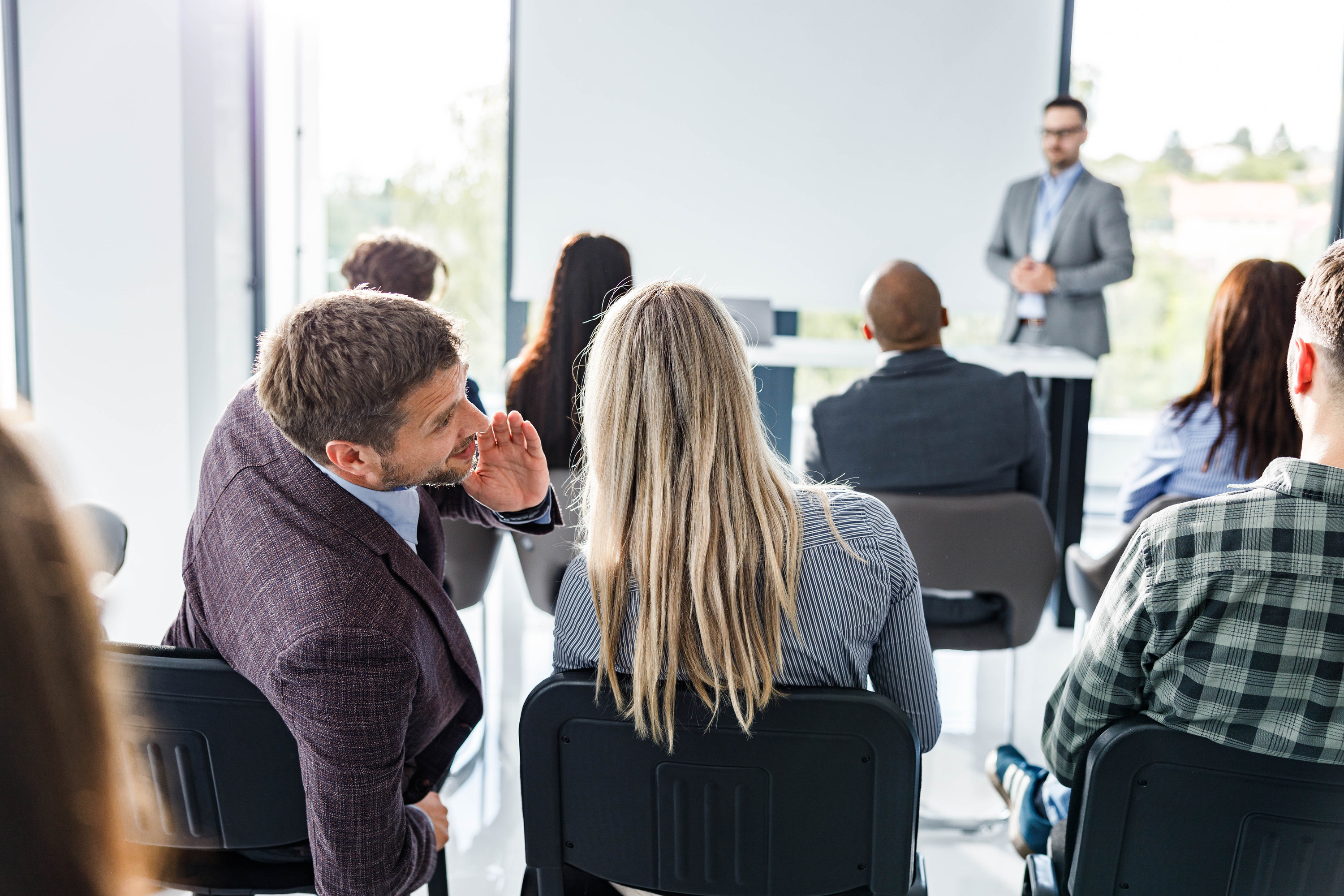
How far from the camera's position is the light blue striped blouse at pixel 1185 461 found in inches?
90.6

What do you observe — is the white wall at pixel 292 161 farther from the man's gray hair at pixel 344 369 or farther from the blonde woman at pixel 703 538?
the blonde woman at pixel 703 538

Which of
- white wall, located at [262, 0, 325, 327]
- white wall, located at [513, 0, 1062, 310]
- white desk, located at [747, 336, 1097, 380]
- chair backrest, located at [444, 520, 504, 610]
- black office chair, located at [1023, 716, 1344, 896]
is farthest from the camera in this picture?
white wall, located at [513, 0, 1062, 310]

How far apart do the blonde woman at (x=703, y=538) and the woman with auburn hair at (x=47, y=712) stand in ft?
2.34

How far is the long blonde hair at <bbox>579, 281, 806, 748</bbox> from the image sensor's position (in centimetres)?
117

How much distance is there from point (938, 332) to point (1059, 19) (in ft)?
8.10

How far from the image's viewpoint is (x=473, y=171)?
442 cm

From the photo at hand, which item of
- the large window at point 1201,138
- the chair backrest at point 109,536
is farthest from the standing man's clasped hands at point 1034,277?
the chair backrest at point 109,536

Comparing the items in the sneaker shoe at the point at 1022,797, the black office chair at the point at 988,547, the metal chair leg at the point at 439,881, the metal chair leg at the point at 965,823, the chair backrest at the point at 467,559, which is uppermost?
the black office chair at the point at 988,547

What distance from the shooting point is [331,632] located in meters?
1.09

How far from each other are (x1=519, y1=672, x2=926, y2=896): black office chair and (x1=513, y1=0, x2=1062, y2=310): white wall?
322cm

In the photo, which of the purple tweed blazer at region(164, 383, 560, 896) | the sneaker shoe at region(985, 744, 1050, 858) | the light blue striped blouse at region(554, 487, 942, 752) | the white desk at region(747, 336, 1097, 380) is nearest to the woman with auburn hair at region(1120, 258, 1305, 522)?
the white desk at region(747, 336, 1097, 380)

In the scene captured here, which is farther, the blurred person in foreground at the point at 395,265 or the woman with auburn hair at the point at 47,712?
the blurred person in foreground at the point at 395,265

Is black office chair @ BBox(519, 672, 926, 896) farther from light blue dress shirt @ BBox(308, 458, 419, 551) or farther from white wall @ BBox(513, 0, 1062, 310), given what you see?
white wall @ BBox(513, 0, 1062, 310)

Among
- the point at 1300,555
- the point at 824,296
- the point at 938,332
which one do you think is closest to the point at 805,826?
the point at 1300,555
